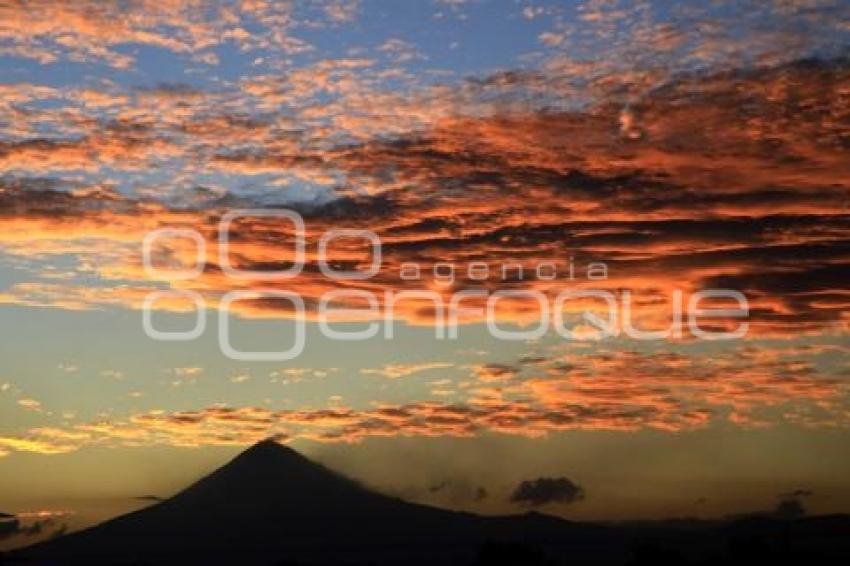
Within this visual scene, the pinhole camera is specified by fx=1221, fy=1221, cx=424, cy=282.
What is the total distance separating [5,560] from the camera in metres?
130

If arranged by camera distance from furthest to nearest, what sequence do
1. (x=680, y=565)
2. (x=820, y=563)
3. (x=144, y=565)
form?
(x=144, y=565), (x=820, y=563), (x=680, y=565)

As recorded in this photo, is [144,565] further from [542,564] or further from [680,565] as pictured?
[680,565]

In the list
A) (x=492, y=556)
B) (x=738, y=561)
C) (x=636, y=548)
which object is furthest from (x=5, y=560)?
(x=738, y=561)

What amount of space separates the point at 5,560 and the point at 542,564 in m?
57.0

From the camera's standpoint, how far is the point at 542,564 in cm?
12469

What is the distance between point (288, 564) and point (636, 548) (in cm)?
3738

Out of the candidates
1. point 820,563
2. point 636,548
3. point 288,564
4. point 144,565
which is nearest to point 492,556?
point 636,548

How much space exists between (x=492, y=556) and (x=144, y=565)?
50915mm

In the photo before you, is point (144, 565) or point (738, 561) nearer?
point (738, 561)

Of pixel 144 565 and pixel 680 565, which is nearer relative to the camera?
pixel 680 565

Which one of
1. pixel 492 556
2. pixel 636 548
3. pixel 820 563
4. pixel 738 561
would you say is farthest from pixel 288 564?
pixel 820 563

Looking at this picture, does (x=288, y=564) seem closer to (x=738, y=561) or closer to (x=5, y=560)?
(x=5, y=560)

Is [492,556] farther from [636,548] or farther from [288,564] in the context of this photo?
[288,564]

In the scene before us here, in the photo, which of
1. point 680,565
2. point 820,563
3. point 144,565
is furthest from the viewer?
point 144,565
